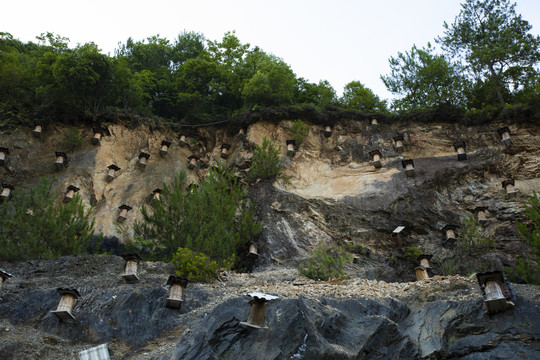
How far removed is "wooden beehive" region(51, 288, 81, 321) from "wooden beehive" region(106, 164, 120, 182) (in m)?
8.74

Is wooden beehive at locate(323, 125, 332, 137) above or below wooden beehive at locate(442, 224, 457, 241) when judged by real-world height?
above

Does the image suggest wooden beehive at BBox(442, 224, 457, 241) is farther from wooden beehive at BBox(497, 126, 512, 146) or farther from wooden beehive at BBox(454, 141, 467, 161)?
wooden beehive at BBox(497, 126, 512, 146)

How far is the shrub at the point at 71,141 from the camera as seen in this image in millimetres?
20766

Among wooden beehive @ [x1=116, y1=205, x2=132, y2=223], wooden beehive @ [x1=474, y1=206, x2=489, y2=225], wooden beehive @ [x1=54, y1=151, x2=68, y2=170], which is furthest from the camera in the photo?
wooden beehive @ [x1=54, y1=151, x2=68, y2=170]

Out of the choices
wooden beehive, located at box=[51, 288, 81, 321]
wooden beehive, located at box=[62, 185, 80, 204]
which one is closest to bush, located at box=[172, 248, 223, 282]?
wooden beehive, located at box=[51, 288, 81, 321]

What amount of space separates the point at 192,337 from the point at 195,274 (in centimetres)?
313

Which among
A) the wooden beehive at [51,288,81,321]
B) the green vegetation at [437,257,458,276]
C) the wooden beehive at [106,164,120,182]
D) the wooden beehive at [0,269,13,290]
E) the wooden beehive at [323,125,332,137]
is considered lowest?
the green vegetation at [437,257,458,276]

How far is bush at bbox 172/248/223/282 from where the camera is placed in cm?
1320

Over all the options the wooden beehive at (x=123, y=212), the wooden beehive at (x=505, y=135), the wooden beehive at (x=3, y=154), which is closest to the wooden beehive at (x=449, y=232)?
the wooden beehive at (x=505, y=135)

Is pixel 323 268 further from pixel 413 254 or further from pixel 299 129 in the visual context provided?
pixel 299 129

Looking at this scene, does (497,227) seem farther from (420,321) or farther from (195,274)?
(195,274)

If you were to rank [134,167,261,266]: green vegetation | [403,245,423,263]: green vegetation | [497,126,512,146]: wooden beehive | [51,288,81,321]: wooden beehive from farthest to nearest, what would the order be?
1. [497,126,512,146]: wooden beehive
2. [403,245,423,263]: green vegetation
3. [134,167,261,266]: green vegetation
4. [51,288,81,321]: wooden beehive

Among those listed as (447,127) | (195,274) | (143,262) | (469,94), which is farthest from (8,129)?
(469,94)

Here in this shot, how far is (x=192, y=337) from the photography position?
10.2 metres
